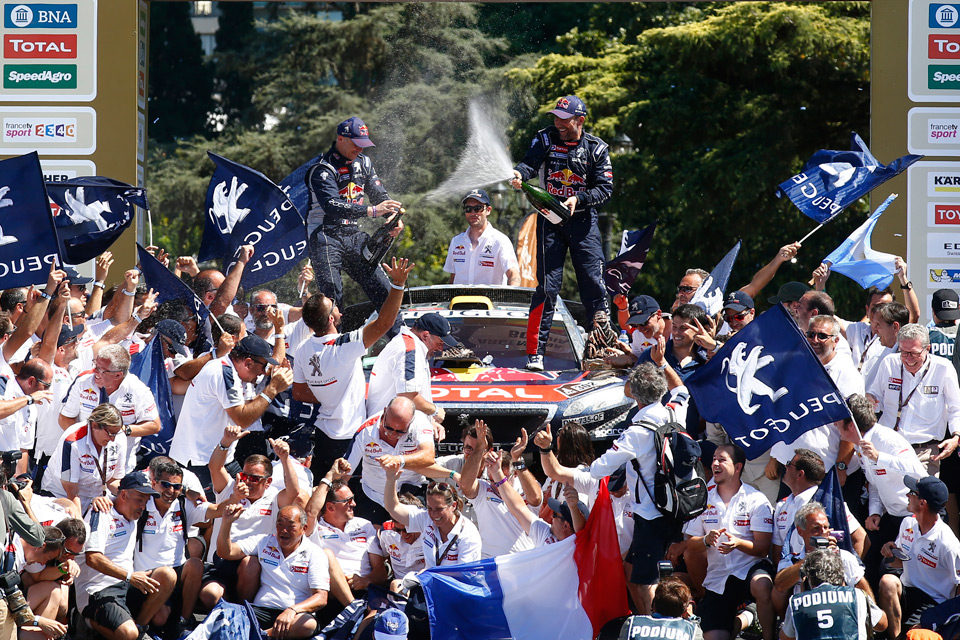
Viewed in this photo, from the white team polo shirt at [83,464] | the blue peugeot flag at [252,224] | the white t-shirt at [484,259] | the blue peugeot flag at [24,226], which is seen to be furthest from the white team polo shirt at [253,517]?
the white t-shirt at [484,259]

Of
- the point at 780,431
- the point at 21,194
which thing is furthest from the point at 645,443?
the point at 21,194

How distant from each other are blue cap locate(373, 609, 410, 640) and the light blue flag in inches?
192

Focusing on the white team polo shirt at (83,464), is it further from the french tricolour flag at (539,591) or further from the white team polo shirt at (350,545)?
the french tricolour flag at (539,591)

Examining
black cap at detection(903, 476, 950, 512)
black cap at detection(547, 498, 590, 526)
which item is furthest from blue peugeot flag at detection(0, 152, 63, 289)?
black cap at detection(903, 476, 950, 512)

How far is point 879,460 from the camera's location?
29.9 feet

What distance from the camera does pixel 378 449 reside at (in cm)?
945

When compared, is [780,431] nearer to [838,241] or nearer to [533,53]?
[838,241]

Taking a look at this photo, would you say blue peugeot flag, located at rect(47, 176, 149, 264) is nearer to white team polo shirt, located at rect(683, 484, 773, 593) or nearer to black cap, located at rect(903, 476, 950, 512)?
white team polo shirt, located at rect(683, 484, 773, 593)

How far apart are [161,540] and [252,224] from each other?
3427 millimetres

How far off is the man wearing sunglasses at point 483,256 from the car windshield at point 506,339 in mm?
1388

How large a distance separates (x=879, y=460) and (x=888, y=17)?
580 cm

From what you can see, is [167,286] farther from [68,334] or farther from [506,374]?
[506,374]

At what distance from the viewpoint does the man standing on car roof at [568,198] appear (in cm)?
1173

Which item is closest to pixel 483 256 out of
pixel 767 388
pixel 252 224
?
pixel 252 224
